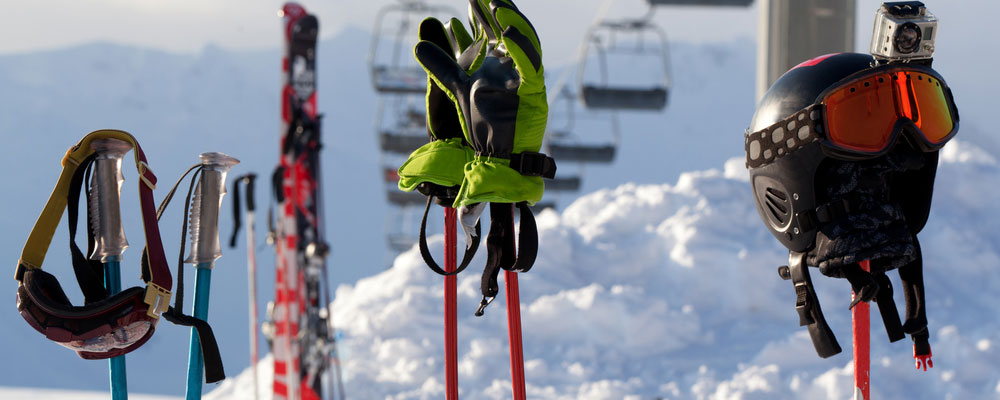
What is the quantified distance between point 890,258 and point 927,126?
0.32m

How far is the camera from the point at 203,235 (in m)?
2.50

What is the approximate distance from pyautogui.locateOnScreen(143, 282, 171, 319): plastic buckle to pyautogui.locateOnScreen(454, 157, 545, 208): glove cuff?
0.71 m

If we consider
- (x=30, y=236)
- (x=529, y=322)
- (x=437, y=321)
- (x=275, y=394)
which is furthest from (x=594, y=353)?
(x=30, y=236)

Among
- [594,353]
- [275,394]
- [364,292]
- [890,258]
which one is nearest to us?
[890,258]

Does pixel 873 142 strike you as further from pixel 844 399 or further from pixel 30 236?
pixel 844 399

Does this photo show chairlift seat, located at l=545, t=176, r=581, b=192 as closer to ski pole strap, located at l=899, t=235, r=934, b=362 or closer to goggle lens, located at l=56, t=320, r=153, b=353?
ski pole strap, located at l=899, t=235, r=934, b=362

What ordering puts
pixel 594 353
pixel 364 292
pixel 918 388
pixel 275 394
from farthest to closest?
1. pixel 364 292
2. pixel 594 353
3. pixel 918 388
4. pixel 275 394

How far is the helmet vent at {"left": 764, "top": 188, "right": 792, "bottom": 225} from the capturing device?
263cm

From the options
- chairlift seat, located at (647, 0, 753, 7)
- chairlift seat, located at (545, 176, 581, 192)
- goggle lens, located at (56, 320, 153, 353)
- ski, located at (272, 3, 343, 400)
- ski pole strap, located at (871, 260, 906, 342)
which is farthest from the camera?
chairlift seat, located at (545, 176, 581, 192)

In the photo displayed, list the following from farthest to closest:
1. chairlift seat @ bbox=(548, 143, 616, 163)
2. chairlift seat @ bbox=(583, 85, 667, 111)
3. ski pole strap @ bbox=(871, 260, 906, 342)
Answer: chairlift seat @ bbox=(548, 143, 616, 163) < chairlift seat @ bbox=(583, 85, 667, 111) < ski pole strap @ bbox=(871, 260, 906, 342)

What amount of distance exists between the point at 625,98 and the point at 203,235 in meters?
6.79

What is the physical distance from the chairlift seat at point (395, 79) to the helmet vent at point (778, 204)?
6527 millimetres

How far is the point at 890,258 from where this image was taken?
8.36 feet

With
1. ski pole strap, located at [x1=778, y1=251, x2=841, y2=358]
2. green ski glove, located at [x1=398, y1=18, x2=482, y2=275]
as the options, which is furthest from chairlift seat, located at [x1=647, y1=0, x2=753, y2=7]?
ski pole strap, located at [x1=778, y1=251, x2=841, y2=358]
